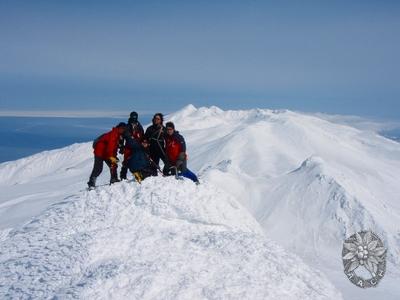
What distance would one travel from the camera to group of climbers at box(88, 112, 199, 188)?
13.9 m

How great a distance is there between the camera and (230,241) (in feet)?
39.8

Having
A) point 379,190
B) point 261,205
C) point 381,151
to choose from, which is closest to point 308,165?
point 261,205

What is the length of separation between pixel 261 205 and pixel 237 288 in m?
31.2

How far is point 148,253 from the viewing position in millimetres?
11148

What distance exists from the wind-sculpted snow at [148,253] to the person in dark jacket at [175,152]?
60cm

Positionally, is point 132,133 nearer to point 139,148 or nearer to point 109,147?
point 139,148

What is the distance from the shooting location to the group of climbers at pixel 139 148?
13.9 meters

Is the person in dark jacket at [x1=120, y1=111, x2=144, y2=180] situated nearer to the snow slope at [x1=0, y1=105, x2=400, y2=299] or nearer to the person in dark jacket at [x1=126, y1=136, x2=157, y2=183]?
the person in dark jacket at [x1=126, y1=136, x2=157, y2=183]

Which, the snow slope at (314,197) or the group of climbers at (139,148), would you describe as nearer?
the group of climbers at (139,148)

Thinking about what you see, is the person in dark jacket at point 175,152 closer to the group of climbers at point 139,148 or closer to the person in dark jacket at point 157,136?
the group of climbers at point 139,148

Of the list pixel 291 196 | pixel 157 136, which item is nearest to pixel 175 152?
pixel 157 136

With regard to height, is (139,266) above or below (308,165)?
above

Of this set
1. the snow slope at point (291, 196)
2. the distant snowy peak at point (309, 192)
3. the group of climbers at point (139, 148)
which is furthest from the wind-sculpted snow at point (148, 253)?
the distant snowy peak at point (309, 192)

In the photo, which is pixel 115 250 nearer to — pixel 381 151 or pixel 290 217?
pixel 290 217
